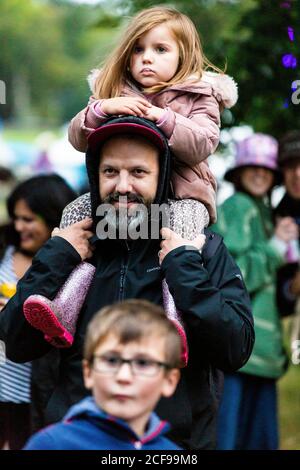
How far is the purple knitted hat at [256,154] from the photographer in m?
6.63

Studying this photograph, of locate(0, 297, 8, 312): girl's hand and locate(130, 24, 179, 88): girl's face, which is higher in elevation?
locate(130, 24, 179, 88): girl's face

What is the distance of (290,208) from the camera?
668cm

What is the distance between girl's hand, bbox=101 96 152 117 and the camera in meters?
3.86

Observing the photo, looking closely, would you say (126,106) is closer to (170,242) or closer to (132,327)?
(170,242)

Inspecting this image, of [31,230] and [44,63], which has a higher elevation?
[44,63]

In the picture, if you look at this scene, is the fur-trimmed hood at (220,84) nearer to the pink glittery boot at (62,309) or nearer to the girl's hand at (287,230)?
the pink glittery boot at (62,309)

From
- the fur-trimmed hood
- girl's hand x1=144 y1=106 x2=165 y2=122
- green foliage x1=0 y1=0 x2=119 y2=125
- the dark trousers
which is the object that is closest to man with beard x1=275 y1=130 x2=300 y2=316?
the dark trousers

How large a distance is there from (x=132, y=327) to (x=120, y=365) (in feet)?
0.36

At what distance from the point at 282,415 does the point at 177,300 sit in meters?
5.43

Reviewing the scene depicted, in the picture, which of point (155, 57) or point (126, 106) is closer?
point (126, 106)

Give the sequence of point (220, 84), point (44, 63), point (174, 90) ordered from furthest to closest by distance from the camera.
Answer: point (44, 63)
point (220, 84)
point (174, 90)

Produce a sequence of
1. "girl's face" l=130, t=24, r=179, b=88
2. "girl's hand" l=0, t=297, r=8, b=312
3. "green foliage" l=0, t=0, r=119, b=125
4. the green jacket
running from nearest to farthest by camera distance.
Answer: "girl's face" l=130, t=24, r=179, b=88
"girl's hand" l=0, t=297, r=8, b=312
the green jacket
"green foliage" l=0, t=0, r=119, b=125

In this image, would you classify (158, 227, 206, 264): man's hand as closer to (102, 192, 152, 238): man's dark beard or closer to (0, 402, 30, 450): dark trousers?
(102, 192, 152, 238): man's dark beard

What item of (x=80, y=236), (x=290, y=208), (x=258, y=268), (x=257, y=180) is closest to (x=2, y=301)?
(x=80, y=236)
